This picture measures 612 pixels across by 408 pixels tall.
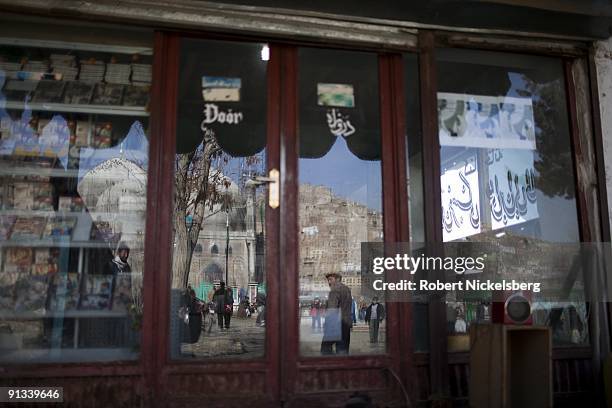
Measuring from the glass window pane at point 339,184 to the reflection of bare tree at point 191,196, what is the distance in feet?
2.56

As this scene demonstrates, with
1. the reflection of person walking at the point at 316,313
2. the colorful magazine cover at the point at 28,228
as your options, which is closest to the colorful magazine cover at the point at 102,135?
the colorful magazine cover at the point at 28,228

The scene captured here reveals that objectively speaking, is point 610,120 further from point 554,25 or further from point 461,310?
point 461,310

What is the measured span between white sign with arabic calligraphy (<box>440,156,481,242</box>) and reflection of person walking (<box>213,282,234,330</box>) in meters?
1.87

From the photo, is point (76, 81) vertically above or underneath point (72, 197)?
above

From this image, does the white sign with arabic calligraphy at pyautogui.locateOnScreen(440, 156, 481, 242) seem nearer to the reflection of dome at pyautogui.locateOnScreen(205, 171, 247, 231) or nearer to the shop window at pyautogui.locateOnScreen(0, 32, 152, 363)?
the reflection of dome at pyautogui.locateOnScreen(205, 171, 247, 231)

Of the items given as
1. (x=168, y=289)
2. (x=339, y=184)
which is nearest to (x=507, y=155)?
(x=339, y=184)

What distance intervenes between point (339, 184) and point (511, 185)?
1623mm

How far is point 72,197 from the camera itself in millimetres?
4109

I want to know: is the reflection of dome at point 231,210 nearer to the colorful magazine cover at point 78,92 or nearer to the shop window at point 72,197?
the shop window at point 72,197

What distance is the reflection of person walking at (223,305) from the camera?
4.27m

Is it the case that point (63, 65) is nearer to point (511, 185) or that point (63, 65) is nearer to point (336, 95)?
point (336, 95)

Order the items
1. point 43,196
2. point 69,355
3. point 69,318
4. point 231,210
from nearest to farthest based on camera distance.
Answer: point 69,355 → point 69,318 → point 43,196 → point 231,210

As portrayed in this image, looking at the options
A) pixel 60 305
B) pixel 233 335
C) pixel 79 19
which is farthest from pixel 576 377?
pixel 79 19

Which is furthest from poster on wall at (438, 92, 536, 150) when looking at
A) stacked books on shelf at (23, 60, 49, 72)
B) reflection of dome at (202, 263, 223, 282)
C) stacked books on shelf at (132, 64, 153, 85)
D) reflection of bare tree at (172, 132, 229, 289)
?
stacked books on shelf at (23, 60, 49, 72)
